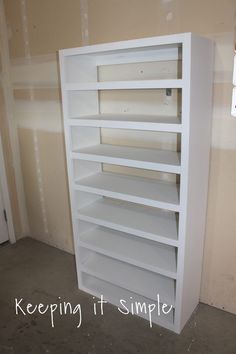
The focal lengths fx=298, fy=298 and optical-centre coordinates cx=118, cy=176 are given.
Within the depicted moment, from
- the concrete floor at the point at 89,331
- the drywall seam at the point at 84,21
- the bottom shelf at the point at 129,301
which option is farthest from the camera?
the drywall seam at the point at 84,21

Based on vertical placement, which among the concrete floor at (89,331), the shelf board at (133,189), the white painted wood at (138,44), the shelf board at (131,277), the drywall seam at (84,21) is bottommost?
the concrete floor at (89,331)

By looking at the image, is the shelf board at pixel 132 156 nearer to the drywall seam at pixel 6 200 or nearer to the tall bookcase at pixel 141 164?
the tall bookcase at pixel 141 164

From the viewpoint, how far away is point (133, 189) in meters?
1.86

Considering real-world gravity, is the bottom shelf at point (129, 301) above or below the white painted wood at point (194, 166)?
below

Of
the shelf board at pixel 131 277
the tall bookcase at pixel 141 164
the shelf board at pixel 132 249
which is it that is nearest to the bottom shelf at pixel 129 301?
the tall bookcase at pixel 141 164

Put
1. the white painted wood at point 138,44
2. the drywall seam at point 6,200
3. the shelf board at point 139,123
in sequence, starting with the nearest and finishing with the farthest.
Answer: the white painted wood at point 138,44
the shelf board at point 139,123
the drywall seam at point 6,200

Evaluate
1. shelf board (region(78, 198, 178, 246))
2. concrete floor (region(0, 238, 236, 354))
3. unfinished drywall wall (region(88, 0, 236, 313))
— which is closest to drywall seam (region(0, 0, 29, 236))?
concrete floor (region(0, 238, 236, 354))

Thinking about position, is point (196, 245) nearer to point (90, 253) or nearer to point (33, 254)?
point (90, 253)

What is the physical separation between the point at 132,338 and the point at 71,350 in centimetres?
37

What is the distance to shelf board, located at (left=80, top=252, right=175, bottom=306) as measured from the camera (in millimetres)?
1900

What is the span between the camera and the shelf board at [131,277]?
190 cm

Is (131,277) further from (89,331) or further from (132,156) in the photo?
(132,156)

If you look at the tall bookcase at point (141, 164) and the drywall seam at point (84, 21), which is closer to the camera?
the tall bookcase at point (141, 164)

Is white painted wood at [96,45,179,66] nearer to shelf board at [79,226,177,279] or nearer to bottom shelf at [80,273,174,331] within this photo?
shelf board at [79,226,177,279]
